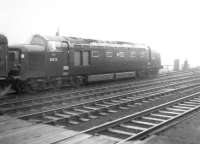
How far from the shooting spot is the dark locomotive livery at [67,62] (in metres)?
14.4

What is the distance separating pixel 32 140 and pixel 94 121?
2658 mm

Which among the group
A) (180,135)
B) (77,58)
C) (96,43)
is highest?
(96,43)

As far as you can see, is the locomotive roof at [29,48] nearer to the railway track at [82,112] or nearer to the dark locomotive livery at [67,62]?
the dark locomotive livery at [67,62]

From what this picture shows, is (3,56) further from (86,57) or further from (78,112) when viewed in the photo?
(86,57)

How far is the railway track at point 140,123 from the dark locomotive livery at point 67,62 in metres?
7.29

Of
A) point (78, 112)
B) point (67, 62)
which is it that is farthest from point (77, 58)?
point (78, 112)

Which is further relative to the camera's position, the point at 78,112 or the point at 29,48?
the point at 29,48

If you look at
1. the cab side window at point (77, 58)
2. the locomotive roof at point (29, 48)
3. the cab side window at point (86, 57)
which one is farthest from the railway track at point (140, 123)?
the locomotive roof at point (29, 48)

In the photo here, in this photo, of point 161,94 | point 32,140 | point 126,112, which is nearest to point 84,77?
point 161,94

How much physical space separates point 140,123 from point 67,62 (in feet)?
29.1

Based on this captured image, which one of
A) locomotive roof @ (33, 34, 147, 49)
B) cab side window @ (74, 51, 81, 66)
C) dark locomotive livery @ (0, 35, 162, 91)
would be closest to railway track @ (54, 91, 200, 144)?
dark locomotive livery @ (0, 35, 162, 91)

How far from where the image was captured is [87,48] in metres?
17.8

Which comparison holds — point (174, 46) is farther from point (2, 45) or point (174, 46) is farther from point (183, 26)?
point (2, 45)

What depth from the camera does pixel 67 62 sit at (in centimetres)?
1656
